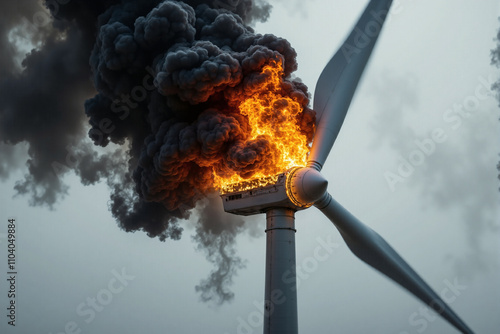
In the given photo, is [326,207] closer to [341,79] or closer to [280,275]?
[280,275]

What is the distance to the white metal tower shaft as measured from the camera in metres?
27.2

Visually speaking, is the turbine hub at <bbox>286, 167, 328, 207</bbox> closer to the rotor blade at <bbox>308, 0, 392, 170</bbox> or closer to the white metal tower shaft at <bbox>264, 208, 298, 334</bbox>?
the rotor blade at <bbox>308, 0, 392, 170</bbox>

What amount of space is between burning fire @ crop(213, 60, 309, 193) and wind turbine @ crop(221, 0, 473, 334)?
112 cm

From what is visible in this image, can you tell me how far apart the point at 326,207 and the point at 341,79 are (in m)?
7.79

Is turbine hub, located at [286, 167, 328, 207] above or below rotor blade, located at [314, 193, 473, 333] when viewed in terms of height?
above

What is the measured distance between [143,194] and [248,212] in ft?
35.6

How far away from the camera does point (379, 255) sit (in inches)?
1134

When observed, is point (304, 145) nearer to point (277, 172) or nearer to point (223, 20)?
point (277, 172)

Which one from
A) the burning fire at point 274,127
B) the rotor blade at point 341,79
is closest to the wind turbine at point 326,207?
the rotor blade at point 341,79

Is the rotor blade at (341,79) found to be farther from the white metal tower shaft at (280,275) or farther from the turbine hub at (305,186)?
the white metal tower shaft at (280,275)

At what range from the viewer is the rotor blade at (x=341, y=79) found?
28156 mm

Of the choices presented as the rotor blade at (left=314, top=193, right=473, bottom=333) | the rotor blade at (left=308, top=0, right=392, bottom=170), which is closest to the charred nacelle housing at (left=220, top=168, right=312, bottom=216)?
the rotor blade at (left=314, top=193, right=473, bottom=333)

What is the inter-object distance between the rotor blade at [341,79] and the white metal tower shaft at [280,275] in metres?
4.01

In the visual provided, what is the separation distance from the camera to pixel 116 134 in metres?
42.0
